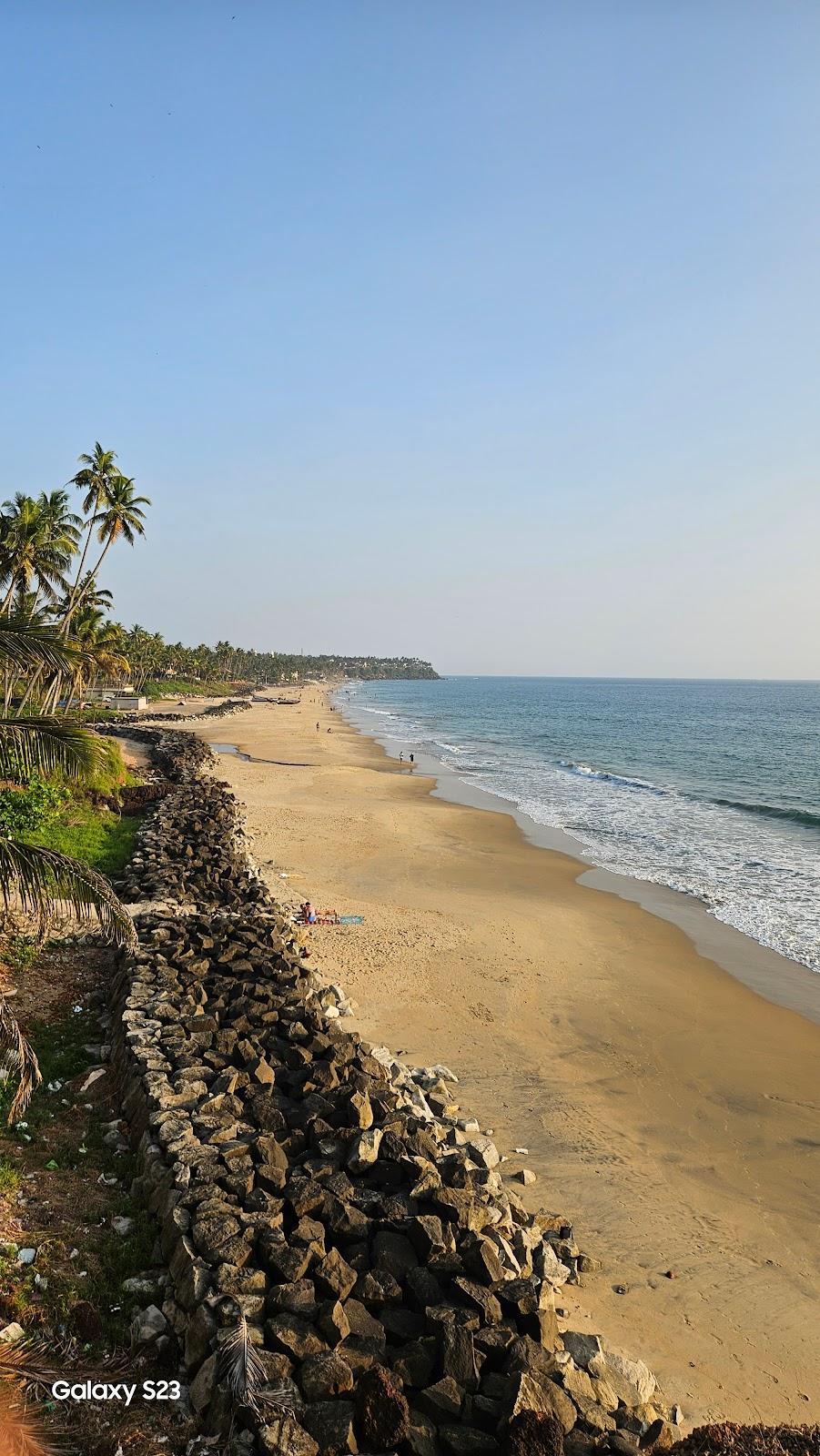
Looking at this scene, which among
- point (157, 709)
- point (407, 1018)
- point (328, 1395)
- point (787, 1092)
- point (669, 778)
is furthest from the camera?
point (157, 709)

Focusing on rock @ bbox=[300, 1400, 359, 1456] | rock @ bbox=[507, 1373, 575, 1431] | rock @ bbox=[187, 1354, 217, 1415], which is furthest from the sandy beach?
rock @ bbox=[187, 1354, 217, 1415]

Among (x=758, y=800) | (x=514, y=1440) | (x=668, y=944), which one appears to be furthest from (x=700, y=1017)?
(x=758, y=800)

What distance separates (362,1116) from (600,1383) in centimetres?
335

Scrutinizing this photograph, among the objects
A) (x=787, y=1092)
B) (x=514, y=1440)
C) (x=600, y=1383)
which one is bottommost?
(x=787, y=1092)

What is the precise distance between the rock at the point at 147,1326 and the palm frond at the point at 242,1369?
98 cm

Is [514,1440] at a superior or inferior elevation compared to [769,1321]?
superior

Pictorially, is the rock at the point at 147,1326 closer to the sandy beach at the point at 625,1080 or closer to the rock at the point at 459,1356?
the rock at the point at 459,1356

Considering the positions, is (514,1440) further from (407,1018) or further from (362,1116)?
(407,1018)

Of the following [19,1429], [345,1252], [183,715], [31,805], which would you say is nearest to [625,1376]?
[345,1252]

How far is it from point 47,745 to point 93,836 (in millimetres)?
15393

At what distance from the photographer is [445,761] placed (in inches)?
2293

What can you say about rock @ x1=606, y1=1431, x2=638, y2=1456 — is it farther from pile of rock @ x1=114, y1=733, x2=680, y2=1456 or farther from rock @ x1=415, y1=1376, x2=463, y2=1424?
rock @ x1=415, y1=1376, x2=463, y2=1424

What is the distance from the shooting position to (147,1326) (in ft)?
20.2

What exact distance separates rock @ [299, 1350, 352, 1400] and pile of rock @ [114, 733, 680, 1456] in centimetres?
2
